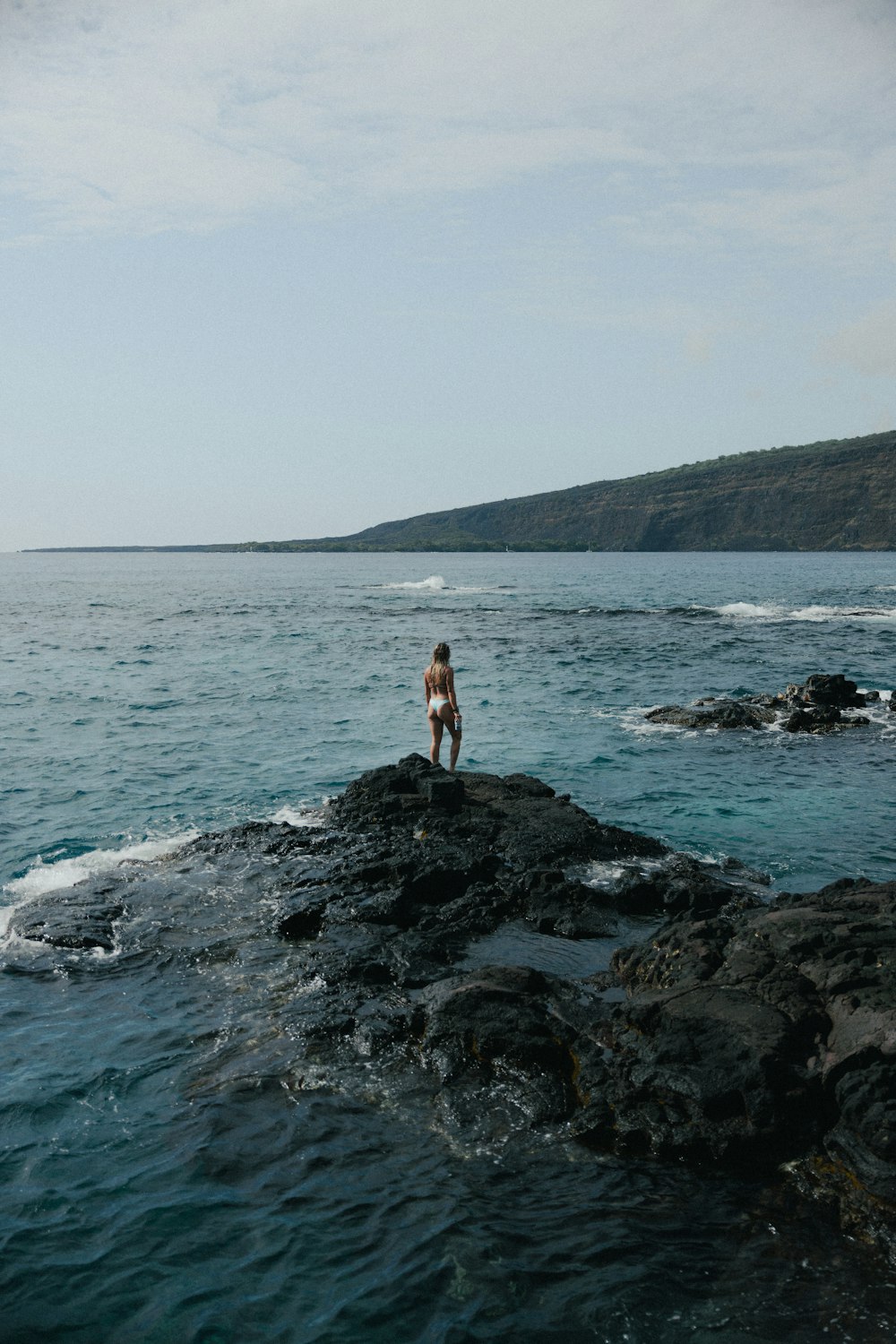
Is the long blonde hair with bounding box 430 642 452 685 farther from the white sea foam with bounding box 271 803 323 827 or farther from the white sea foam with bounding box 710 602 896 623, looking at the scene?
the white sea foam with bounding box 710 602 896 623

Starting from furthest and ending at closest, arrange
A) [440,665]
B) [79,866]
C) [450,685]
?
[450,685] → [440,665] → [79,866]

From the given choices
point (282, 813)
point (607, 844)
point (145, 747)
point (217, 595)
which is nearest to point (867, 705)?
point (607, 844)

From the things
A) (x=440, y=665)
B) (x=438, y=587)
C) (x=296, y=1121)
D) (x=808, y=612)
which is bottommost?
(x=296, y=1121)

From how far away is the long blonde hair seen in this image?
52.7 feet

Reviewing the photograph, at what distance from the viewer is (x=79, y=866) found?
13.2 m

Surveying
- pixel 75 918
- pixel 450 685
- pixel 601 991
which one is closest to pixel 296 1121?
pixel 601 991

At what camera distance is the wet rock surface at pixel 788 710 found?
22.3 meters

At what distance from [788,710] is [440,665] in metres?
12.1

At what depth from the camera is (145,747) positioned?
837 inches

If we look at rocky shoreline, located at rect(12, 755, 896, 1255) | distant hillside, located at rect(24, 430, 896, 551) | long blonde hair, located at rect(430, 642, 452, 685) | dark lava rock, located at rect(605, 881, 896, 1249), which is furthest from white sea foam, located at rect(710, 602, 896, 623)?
distant hillside, located at rect(24, 430, 896, 551)

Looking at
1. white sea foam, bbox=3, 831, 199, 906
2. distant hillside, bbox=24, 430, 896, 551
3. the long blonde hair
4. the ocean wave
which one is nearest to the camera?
white sea foam, bbox=3, 831, 199, 906

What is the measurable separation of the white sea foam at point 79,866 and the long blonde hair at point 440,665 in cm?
496

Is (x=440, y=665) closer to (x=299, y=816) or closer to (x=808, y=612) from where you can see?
(x=299, y=816)

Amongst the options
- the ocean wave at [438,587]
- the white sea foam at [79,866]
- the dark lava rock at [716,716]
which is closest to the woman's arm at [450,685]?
the white sea foam at [79,866]
